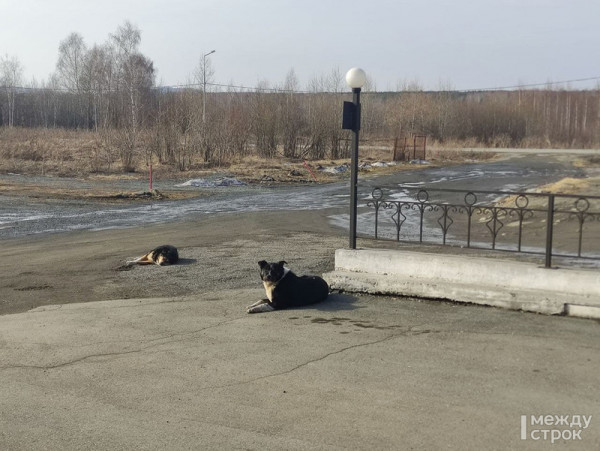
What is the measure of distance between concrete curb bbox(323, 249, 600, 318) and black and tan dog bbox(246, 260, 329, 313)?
0.74 meters

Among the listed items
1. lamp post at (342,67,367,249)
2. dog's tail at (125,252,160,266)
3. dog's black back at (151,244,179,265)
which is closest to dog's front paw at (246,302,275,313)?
lamp post at (342,67,367,249)

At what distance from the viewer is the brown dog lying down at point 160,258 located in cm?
1209

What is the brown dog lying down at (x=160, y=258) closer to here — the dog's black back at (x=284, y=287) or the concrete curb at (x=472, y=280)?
the concrete curb at (x=472, y=280)

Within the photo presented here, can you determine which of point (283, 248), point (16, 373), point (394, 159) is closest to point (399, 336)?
point (16, 373)

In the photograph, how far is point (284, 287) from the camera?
8320 millimetres

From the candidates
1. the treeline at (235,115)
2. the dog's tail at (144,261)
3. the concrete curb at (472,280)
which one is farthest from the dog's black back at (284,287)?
the treeline at (235,115)

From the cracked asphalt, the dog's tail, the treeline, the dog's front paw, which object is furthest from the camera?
the treeline

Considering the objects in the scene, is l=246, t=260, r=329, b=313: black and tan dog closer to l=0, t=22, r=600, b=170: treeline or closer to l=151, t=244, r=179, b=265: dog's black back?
l=151, t=244, r=179, b=265: dog's black back

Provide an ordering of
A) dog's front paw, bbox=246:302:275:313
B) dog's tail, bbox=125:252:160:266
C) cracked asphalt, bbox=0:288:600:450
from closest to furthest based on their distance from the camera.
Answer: cracked asphalt, bbox=0:288:600:450 → dog's front paw, bbox=246:302:275:313 → dog's tail, bbox=125:252:160:266

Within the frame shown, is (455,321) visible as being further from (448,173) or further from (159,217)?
(448,173)

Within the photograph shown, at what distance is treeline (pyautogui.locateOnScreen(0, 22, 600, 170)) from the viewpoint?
138ft

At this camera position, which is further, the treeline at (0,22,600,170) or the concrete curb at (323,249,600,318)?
the treeline at (0,22,600,170)

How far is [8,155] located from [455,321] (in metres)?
41.8

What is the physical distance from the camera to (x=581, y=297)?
7.43m
